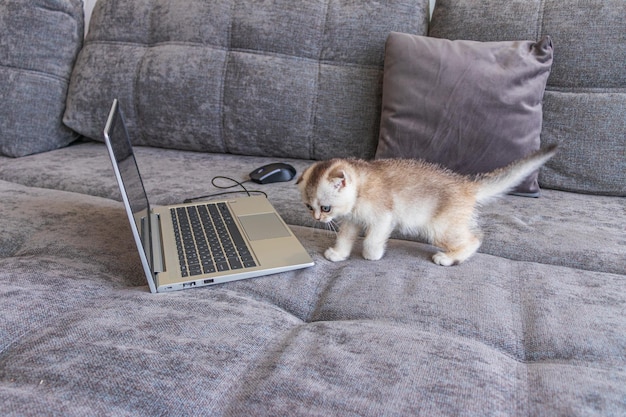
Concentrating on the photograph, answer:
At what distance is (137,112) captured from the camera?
1.91 meters

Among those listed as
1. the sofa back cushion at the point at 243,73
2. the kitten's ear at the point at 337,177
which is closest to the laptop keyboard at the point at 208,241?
the kitten's ear at the point at 337,177

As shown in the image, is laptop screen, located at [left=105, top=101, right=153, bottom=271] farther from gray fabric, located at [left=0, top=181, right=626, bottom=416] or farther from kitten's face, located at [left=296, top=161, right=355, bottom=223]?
kitten's face, located at [left=296, top=161, right=355, bottom=223]

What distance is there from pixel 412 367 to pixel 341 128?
1.14m

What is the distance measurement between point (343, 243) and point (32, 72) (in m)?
1.55

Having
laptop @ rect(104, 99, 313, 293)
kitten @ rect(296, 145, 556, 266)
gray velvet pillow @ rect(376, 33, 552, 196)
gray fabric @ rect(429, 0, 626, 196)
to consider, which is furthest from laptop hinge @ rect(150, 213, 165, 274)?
gray fabric @ rect(429, 0, 626, 196)

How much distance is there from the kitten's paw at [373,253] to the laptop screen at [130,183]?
498 mm

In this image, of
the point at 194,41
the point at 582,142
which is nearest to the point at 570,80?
the point at 582,142

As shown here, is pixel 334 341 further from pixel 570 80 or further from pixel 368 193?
pixel 570 80

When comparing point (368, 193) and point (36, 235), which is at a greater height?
point (368, 193)

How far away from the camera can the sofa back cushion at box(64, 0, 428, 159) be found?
1713 millimetres

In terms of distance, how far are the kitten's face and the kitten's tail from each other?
370 millimetres

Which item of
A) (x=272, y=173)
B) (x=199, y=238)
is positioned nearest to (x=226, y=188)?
(x=272, y=173)

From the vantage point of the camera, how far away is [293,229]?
4.33ft

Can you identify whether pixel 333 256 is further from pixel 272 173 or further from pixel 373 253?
pixel 272 173
